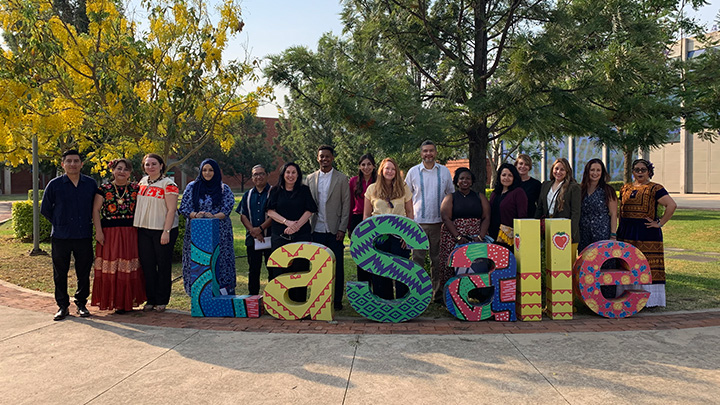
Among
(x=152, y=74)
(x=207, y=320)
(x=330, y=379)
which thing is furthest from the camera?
(x=152, y=74)

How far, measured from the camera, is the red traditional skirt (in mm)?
5348

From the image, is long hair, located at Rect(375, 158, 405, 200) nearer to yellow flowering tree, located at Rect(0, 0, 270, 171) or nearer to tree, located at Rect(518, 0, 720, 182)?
A: tree, located at Rect(518, 0, 720, 182)

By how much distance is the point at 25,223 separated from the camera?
11.9m

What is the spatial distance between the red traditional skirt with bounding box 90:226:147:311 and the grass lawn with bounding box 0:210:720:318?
0.72 m

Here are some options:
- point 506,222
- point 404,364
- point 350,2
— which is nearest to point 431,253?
point 506,222

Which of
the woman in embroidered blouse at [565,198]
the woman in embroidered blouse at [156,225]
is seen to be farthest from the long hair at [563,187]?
the woman in embroidered blouse at [156,225]

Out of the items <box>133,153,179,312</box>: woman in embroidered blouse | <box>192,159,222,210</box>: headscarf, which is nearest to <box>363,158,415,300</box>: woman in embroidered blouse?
<box>192,159,222,210</box>: headscarf

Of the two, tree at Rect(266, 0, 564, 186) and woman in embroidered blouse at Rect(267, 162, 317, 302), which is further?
tree at Rect(266, 0, 564, 186)

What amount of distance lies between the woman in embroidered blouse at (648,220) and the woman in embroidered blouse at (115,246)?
18.8ft

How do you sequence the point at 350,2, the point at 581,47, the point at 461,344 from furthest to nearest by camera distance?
1. the point at 350,2
2. the point at 581,47
3. the point at 461,344

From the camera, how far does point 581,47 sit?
6121 mm

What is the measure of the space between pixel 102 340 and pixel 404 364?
2804 millimetres

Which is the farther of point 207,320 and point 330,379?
point 207,320

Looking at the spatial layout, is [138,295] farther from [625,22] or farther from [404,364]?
[625,22]
